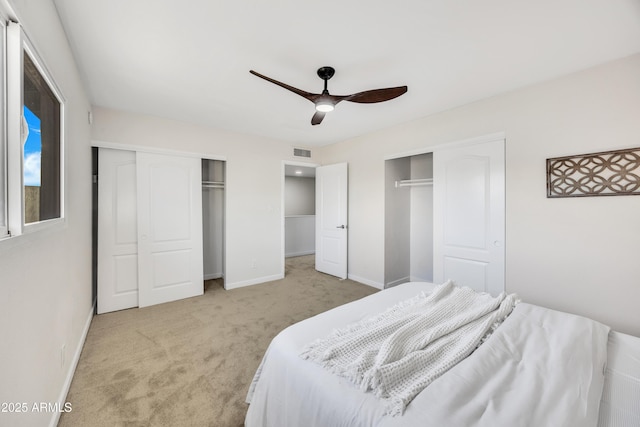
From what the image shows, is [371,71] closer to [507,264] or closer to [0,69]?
[0,69]

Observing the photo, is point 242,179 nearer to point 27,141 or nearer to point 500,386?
point 27,141

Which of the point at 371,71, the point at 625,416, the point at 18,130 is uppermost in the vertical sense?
the point at 371,71

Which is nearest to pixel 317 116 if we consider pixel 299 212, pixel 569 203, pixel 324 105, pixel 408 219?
pixel 324 105

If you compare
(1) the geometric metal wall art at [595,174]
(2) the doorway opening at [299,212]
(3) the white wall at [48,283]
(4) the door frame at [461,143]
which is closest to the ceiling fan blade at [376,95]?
(4) the door frame at [461,143]

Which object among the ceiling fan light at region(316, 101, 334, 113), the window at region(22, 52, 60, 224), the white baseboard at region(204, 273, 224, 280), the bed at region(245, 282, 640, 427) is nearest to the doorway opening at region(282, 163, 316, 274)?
the white baseboard at region(204, 273, 224, 280)

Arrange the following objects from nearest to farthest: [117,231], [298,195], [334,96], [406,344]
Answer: [406,344] → [334,96] → [117,231] → [298,195]

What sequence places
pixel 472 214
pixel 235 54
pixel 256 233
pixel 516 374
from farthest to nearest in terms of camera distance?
pixel 256 233 → pixel 472 214 → pixel 235 54 → pixel 516 374

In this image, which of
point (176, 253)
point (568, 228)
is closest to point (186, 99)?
point (176, 253)

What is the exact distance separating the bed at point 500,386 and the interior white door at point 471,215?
1353 millimetres

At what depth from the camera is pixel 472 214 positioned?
9.51 feet

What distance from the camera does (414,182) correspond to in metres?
3.85

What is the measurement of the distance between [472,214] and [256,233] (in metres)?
3.06

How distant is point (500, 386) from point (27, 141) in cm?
211

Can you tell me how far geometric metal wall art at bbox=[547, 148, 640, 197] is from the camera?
6.55 feet
